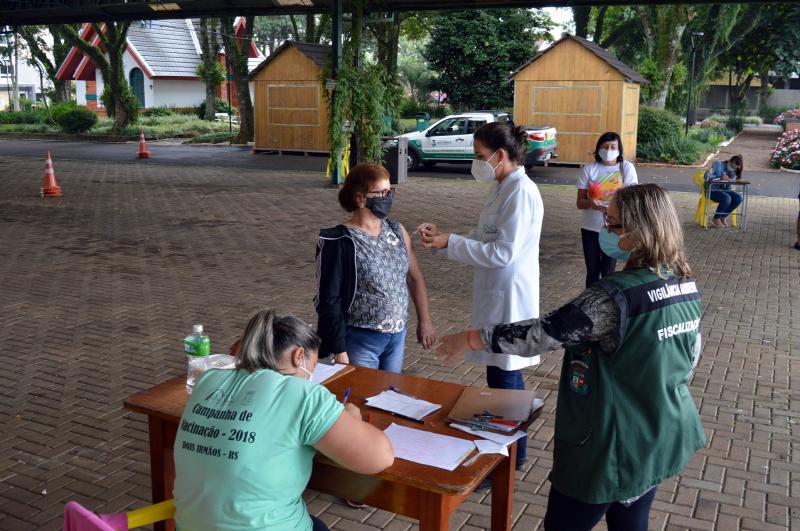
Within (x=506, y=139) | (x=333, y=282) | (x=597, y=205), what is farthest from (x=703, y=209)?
(x=333, y=282)

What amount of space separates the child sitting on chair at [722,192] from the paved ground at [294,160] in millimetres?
5163

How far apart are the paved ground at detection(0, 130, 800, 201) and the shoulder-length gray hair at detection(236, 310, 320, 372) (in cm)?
1739

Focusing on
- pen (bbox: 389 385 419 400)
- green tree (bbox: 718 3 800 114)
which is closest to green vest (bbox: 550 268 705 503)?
pen (bbox: 389 385 419 400)

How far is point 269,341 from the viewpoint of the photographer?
8.46ft

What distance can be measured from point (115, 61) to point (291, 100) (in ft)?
40.4

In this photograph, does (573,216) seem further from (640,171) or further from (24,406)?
(24,406)

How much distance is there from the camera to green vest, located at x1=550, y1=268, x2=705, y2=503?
8.48 feet

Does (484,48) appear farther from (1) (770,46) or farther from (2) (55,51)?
(2) (55,51)

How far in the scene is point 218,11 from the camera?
20203 millimetres

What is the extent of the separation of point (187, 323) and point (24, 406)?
6.98 feet

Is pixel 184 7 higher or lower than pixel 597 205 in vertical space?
higher

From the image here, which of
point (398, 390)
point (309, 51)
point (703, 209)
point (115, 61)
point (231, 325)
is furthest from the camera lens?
point (115, 61)

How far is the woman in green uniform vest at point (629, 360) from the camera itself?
2584 mm

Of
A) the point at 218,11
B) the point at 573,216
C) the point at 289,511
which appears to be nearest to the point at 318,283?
the point at 289,511
